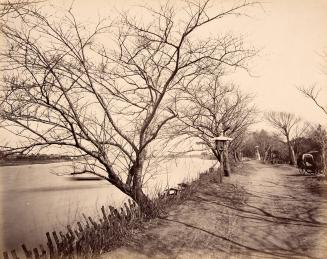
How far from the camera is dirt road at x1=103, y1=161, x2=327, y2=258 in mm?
6770

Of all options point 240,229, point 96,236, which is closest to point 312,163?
point 240,229

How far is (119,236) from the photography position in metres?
7.76

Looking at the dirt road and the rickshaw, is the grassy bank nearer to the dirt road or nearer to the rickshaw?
the dirt road

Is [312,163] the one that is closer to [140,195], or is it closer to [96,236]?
[140,195]

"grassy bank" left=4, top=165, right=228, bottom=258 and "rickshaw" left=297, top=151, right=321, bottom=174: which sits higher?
"rickshaw" left=297, top=151, right=321, bottom=174

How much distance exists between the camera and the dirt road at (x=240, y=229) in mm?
6770

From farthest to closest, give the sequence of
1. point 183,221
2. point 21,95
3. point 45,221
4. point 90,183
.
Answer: point 90,183
point 45,221
point 183,221
point 21,95

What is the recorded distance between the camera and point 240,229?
8.23 metres

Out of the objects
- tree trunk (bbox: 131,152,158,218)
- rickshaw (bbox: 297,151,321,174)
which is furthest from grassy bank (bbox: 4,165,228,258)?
rickshaw (bbox: 297,151,321,174)

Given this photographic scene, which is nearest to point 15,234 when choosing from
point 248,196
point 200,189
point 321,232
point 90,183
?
point 200,189

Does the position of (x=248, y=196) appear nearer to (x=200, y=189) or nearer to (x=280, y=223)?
(x=200, y=189)

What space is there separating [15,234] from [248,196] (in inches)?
910

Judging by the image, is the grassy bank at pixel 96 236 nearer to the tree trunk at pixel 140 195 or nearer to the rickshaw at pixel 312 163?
the tree trunk at pixel 140 195

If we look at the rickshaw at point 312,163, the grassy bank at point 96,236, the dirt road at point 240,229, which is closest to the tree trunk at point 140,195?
the grassy bank at point 96,236
